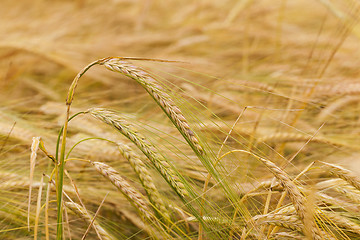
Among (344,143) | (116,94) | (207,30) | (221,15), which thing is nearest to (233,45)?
(207,30)

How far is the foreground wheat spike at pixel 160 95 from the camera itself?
1.92 ft

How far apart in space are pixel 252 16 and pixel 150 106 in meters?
1.22

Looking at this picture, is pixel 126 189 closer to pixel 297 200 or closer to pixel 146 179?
pixel 146 179

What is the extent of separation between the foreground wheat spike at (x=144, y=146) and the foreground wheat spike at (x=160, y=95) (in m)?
0.07

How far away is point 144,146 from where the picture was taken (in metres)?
0.62

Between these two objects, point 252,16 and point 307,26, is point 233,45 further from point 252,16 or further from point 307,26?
point 307,26

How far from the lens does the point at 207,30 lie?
87.8 inches

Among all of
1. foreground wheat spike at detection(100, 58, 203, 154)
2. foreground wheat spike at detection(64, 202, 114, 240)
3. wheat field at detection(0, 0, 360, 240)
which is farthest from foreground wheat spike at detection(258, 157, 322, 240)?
foreground wheat spike at detection(64, 202, 114, 240)

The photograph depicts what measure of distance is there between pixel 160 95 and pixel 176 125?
2.5 inches

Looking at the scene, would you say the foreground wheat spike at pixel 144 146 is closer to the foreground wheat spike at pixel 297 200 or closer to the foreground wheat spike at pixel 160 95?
the foreground wheat spike at pixel 160 95

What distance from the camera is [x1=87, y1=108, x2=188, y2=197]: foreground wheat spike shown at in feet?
2.02

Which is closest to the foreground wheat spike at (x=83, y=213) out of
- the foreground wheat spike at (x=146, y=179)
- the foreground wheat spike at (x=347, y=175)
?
the foreground wheat spike at (x=146, y=179)

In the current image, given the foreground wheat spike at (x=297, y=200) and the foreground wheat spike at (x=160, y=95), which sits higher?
the foreground wheat spike at (x=160, y=95)

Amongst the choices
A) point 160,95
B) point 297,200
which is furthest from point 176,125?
point 297,200
